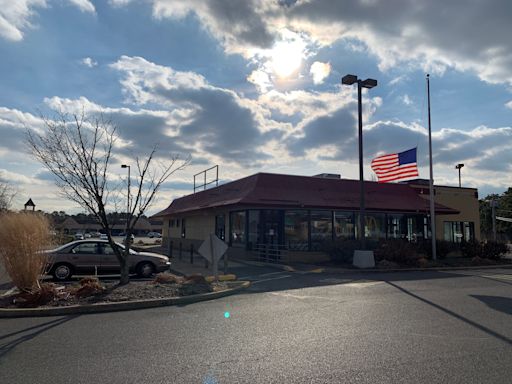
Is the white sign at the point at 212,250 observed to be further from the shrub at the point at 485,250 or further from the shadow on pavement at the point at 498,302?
the shrub at the point at 485,250

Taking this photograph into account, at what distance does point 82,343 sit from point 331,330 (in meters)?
3.96

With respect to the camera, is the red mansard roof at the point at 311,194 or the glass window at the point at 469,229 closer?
the red mansard roof at the point at 311,194

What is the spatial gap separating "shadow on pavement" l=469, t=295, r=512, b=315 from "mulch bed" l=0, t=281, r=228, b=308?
657 centimetres

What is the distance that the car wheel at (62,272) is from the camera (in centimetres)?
1473

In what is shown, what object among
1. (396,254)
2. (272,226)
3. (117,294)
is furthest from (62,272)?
(396,254)

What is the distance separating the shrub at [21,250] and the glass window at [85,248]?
4.79 m

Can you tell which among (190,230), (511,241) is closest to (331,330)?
(190,230)

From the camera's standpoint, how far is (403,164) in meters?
21.9

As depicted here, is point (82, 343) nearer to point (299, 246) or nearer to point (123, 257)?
point (123, 257)

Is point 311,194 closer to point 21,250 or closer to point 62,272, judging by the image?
point 62,272

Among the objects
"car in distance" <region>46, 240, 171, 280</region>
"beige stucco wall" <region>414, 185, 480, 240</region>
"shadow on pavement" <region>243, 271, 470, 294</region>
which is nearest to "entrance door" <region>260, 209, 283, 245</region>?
"shadow on pavement" <region>243, 271, 470, 294</region>

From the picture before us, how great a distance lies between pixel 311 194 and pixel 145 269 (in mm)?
12160

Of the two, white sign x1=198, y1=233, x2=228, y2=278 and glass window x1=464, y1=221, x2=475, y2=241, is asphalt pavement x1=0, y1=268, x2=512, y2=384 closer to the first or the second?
white sign x1=198, y1=233, x2=228, y2=278

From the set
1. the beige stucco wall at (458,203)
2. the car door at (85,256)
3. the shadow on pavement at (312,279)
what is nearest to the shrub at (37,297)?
the shadow on pavement at (312,279)
